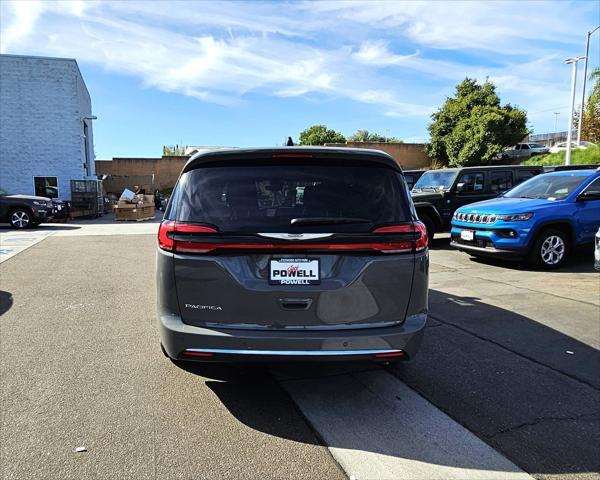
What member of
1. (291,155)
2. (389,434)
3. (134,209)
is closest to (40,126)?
(134,209)

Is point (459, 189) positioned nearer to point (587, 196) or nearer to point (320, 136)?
point (587, 196)

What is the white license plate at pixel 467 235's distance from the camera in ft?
29.9

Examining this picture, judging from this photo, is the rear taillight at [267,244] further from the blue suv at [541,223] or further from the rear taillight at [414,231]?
the blue suv at [541,223]

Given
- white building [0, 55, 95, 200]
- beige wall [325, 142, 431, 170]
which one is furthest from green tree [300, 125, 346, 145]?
white building [0, 55, 95, 200]

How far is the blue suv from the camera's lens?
8406 mm

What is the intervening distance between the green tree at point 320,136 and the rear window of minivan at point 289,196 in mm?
67073

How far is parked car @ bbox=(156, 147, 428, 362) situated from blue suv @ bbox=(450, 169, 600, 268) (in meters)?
5.99

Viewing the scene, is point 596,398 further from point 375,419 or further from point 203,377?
point 203,377

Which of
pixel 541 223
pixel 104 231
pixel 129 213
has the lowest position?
pixel 104 231

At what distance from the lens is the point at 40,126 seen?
2953cm

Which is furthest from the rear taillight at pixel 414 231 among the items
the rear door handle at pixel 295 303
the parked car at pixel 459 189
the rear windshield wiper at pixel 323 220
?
the parked car at pixel 459 189

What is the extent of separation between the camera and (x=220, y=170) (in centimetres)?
325

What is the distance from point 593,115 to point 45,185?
39546 millimetres

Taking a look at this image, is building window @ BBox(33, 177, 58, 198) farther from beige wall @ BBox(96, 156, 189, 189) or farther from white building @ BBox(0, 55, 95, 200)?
beige wall @ BBox(96, 156, 189, 189)
